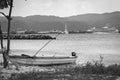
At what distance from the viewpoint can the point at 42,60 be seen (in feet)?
84.3

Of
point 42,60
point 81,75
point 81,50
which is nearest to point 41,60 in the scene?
point 42,60

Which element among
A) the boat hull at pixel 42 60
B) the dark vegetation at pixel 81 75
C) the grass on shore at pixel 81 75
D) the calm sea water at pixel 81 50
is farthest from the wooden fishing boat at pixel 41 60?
the dark vegetation at pixel 81 75

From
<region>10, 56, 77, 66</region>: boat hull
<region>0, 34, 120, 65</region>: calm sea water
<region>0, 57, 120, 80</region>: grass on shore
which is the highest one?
<region>0, 57, 120, 80</region>: grass on shore

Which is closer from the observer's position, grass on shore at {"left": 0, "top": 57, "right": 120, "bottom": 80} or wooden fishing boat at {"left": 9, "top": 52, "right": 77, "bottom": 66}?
grass on shore at {"left": 0, "top": 57, "right": 120, "bottom": 80}

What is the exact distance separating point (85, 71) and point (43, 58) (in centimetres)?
1032

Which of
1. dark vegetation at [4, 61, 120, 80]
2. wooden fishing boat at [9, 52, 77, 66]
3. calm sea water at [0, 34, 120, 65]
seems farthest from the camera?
calm sea water at [0, 34, 120, 65]

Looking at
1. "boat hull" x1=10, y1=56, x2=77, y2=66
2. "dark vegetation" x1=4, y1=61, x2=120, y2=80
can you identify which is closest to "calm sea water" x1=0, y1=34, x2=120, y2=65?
"boat hull" x1=10, y1=56, x2=77, y2=66

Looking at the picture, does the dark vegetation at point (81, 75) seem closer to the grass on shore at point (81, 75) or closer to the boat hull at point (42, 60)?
the grass on shore at point (81, 75)

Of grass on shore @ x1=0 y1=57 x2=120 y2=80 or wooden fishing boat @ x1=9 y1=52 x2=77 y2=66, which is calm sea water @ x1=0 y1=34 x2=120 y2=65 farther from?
grass on shore @ x1=0 y1=57 x2=120 y2=80

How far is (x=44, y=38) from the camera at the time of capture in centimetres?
12006

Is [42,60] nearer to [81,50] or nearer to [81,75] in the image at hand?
[81,75]

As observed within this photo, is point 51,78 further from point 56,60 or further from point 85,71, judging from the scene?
point 56,60

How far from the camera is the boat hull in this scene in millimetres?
24500

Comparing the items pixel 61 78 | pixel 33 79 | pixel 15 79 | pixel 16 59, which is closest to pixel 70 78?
pixel 61 78
